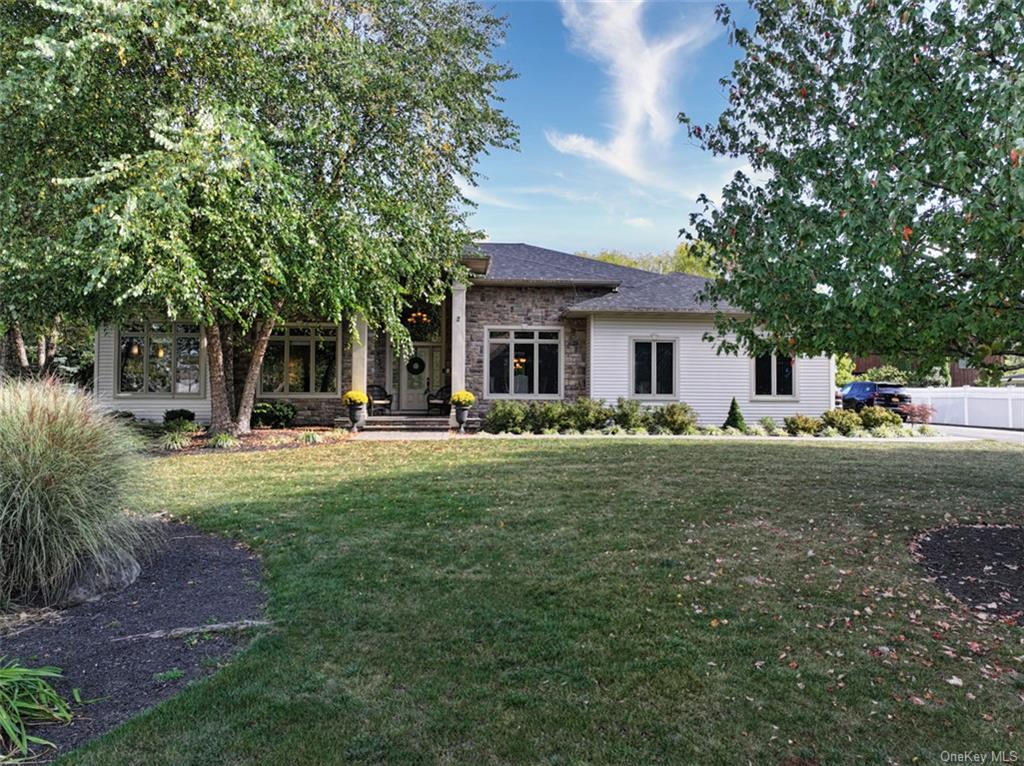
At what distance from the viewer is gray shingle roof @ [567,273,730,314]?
14.7 m

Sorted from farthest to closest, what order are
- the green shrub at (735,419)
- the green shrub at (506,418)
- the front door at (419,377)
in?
the front door at (419,377), the green shrub at (735,419), the green shrub at (506,418)

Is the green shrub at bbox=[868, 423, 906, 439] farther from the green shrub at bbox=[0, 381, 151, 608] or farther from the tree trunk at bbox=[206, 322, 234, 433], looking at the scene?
the green shrub at bbox=[0, 381, 151, 608]

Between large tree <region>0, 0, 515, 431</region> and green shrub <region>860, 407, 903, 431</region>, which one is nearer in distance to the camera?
large tree <region>0, 0, 515, 431</region>

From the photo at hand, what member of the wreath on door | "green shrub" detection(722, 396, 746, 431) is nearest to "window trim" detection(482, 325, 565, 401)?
the wreath on door

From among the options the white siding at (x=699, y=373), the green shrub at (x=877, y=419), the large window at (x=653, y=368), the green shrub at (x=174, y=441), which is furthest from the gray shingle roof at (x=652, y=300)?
the green shrub at (x=174, y=441)

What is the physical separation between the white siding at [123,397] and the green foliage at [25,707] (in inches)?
537

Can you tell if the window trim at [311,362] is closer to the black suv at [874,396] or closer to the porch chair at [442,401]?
the porch chair at [442,401]

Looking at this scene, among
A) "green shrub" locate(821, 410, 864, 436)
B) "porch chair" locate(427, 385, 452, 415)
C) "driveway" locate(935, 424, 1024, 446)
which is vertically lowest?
"driveway" locate(935, 424, 1024, 446)

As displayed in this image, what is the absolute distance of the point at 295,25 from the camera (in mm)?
9062

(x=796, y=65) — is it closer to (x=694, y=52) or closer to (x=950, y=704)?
(x=950, y=704)

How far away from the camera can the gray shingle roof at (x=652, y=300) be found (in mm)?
14734

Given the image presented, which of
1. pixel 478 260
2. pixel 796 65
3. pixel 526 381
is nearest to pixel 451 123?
pixel 478 260

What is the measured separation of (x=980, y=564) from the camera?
429 centimetres

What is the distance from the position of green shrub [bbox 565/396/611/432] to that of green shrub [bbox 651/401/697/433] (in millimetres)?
1309
